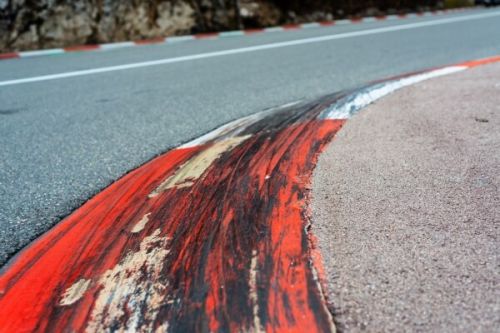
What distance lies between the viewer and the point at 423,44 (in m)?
5.57

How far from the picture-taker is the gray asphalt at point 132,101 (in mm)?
1798

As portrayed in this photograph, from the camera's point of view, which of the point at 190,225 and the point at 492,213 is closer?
the point at 492,213

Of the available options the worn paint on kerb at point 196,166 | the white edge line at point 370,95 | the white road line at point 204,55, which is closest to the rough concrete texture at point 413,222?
the white edge line at point 370,95

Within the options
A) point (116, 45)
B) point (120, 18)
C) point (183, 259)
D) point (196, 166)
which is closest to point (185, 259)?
point (183, 259)

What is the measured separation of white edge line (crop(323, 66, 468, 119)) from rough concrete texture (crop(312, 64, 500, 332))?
260 mm

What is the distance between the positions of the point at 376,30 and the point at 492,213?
6935 millimetres

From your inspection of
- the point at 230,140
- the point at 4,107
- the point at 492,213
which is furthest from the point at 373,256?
the point at 4,107

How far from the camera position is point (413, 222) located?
120 cm

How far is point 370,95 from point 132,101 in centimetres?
169

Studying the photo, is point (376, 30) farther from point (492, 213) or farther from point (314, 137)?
point (492, 213)

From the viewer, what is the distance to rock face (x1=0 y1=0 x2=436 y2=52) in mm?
7414

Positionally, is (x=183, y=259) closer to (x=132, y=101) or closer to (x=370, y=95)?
(x=370, y=95)

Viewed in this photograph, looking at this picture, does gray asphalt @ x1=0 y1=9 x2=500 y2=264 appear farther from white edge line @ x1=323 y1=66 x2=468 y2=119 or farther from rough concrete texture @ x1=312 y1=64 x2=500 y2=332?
rough concrete texture @ x1=312 y1=64 x2=500 y2=332

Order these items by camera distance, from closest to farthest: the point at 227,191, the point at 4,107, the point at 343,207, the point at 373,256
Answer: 1. the point at 373,256
2. the point at 343,207
3. the point at 227,191
4. the point at 4,107
